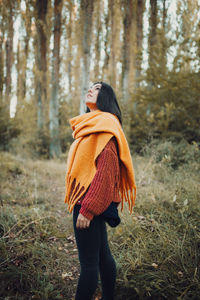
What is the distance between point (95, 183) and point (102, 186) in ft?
0.16

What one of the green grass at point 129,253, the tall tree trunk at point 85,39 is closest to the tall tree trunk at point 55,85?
the tall tree trunk at point 85,39

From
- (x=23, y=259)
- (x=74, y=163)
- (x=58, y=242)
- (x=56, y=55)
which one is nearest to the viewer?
(x=74, y=163)

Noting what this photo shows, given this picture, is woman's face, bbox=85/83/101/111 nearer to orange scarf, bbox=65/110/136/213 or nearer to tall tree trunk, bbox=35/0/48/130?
orange scarf, bbox=65/110/136/213

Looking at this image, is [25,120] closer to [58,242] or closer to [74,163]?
[58,242]

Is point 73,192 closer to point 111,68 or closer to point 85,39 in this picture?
point 85,39

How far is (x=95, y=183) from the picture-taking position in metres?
1.28

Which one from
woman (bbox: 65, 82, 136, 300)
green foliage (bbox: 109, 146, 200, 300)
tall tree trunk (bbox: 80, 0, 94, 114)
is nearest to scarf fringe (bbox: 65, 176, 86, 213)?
woman (bbox: 65, 82, 136, 300)

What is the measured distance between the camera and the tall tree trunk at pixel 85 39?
560 centimetres

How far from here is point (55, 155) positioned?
1016 centimetres

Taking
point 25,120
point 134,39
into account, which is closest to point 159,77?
point 134,39

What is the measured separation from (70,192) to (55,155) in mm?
8927

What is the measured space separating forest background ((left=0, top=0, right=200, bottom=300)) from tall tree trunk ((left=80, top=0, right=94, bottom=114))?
26mm

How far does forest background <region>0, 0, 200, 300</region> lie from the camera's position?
1998mm

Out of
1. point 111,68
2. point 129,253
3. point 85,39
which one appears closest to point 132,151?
point 85,39
